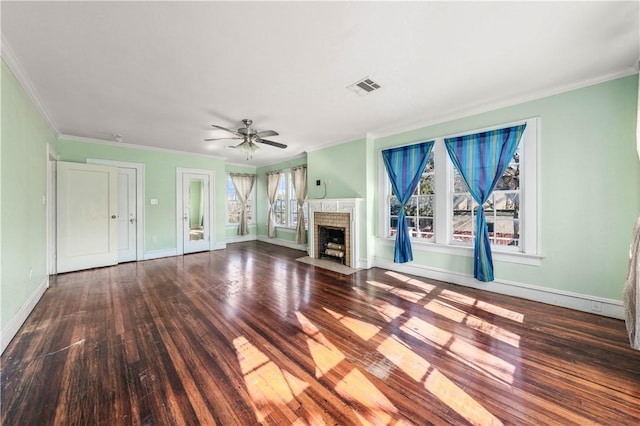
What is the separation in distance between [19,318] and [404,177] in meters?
5.26

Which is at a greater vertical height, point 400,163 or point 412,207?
point 400,163

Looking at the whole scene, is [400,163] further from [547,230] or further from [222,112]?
[222,112]

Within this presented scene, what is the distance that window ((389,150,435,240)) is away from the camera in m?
4.14

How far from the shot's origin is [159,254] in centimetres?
592

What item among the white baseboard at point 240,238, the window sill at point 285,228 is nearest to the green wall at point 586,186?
the window sill at point 285,228

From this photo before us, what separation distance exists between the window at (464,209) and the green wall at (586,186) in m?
0.12

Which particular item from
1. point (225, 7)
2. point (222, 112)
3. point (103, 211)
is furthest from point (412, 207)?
point (103, 211)

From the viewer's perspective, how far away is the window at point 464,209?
319cm

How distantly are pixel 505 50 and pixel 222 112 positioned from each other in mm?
3457

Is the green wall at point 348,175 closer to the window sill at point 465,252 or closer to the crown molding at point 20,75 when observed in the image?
the window sill at point 465,252

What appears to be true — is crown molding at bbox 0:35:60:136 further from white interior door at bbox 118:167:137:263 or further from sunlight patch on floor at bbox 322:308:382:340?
sunlight patch on floor at bbox 322:308:382:340

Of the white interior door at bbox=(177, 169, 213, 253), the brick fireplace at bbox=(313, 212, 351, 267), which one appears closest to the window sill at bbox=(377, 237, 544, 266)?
the brick fireplace at bbox=(313, 212, 351, 267)

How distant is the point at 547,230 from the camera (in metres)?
3.09

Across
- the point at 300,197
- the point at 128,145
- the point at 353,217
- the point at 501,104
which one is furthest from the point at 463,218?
the point at 128,145
